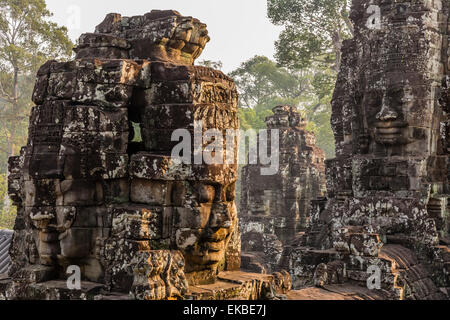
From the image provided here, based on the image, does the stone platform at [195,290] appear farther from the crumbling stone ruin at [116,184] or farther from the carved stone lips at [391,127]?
the carved stone lips at [391,127]

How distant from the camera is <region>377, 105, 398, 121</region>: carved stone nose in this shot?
31.2 feet

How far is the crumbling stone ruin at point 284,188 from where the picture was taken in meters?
17.9

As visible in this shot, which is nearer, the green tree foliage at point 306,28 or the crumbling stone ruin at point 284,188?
the crumbling stone ruin at point 284,188

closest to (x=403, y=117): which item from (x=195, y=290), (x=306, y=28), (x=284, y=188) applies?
(x=195, y=290)

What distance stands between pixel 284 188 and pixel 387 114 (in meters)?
8.85

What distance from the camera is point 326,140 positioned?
33.8m

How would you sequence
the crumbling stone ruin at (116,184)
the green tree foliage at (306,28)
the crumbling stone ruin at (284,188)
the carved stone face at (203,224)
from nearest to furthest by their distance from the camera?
the crumbling stone ruin at (116,184)
the carved stone face at (203,224)
the crumbling stone ruin at (284,188)
the green tree foliage at (306,28)

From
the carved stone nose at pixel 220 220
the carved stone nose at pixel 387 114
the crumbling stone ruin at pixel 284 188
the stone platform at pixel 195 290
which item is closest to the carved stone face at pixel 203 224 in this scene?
the carved stone nose at pixel 220 220

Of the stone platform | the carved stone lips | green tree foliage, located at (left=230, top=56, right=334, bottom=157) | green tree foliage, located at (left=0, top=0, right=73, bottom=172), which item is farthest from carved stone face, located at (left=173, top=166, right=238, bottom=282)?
green tree foliage, located at (left=230, top=56, right=334, bottom=157)

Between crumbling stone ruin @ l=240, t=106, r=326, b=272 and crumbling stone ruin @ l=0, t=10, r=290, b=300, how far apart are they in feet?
38.9

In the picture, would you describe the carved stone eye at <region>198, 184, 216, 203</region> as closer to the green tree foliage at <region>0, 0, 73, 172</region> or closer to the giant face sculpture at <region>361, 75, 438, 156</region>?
the giant face sculpture at <region>361, 75, 438, 156</region>

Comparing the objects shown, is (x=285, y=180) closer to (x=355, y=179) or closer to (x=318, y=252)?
(x=355, y=179)

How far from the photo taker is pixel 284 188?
18.1m

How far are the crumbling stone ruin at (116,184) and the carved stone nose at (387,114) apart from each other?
4.46 metres
